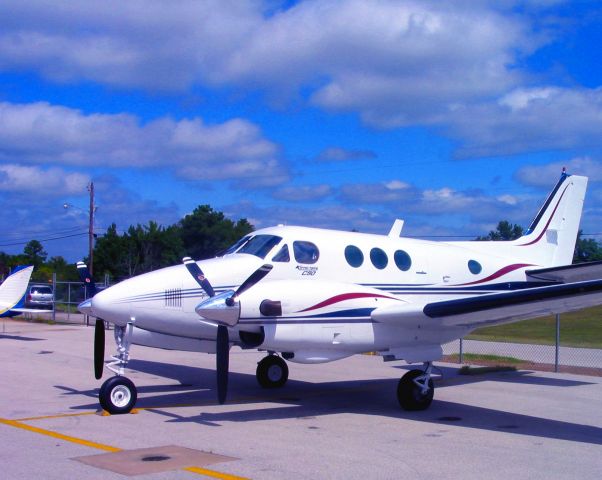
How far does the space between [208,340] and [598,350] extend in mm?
16984

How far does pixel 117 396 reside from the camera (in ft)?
37.2

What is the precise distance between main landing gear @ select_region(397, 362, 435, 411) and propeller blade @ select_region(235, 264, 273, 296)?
11.0ft

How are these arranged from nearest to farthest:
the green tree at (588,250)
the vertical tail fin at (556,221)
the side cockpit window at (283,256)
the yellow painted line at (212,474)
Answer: the yellow painted line at (212,474) → the side cockpit window at (283,256) → the vertical tail fin at (556,221) → the green tree at (588,250)

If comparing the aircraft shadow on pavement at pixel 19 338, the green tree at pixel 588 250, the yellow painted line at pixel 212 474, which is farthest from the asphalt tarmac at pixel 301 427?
the green tree at pixel 588 250

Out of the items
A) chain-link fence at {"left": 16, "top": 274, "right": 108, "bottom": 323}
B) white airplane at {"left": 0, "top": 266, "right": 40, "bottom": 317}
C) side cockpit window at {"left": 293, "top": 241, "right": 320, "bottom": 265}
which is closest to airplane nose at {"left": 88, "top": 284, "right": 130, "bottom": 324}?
side cockpit window at {"left": 293, "top": 241, "right": 320, "bottom": 265}

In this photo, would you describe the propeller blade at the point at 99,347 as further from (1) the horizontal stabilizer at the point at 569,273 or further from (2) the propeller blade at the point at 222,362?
(1) the horizontal stabilizer at the point at 569,273

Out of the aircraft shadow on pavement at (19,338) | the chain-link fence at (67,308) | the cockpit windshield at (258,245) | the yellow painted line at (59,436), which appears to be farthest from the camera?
the chain-link fence at (67,308)

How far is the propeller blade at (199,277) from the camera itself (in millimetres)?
11336

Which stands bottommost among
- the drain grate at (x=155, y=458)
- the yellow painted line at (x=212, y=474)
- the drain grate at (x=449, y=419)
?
the yellow painted line at (x=212, y=474)

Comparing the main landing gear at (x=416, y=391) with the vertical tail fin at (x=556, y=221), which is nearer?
the main landing gear at (x=416, y=391)

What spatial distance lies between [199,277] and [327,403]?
12.2ft

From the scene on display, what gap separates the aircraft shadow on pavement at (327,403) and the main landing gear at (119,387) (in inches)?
25.3

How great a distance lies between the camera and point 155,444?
9266mm

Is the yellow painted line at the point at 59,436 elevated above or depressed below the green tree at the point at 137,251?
below
